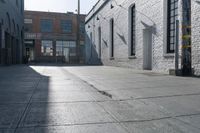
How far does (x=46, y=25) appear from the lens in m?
48.0

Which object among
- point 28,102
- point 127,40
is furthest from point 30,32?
point 28,102

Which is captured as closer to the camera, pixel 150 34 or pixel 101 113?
pixel 101 113

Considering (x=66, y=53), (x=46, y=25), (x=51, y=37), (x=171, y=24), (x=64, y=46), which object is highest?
(x=46, y=25)

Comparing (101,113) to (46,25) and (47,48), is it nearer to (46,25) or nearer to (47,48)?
(47,48)

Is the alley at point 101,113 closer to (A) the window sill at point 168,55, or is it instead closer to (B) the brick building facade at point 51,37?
(A) the window sill at point 168,55

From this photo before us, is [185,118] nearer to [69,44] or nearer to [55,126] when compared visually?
[55,126]

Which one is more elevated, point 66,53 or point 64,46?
point 64,46

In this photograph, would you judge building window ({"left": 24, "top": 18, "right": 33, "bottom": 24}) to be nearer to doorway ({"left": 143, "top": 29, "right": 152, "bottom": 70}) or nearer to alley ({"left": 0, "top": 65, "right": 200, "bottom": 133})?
doorway ({"left": 143, "top": 29, "right": 152, "bottom": 70})

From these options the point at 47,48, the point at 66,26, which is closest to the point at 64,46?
the point at 47,48

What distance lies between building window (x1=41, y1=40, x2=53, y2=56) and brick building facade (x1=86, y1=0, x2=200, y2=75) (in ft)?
72.0

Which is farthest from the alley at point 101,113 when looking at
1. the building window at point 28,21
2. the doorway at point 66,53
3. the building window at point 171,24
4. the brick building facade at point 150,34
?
the building window at point 28,21

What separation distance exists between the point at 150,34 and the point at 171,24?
2856mm

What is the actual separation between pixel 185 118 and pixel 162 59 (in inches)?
385

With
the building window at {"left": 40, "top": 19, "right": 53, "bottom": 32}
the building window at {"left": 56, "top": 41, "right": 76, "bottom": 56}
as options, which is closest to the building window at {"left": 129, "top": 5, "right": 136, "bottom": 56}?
the building window at {"left": 56, "top": 41, "right": 76, "bottom": 56}
